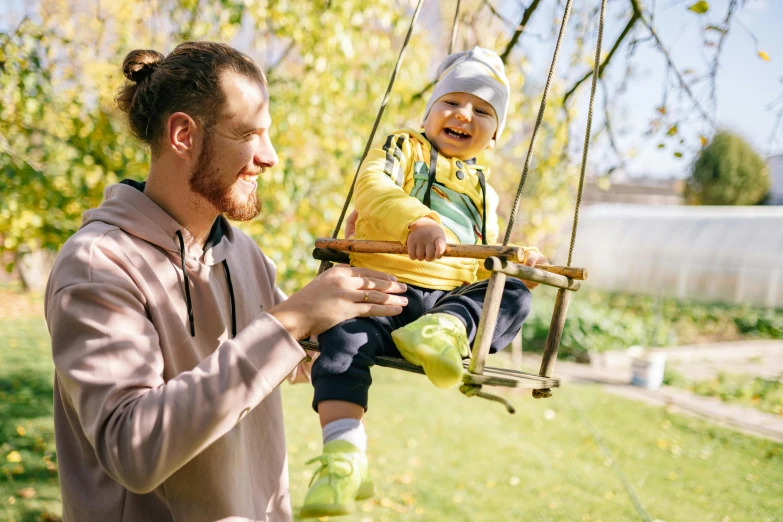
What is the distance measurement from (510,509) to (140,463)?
4.74m

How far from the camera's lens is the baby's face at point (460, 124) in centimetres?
225

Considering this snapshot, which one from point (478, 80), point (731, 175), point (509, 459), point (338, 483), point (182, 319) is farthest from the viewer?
point (731, 175)

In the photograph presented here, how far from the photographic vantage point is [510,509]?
5.58 metres

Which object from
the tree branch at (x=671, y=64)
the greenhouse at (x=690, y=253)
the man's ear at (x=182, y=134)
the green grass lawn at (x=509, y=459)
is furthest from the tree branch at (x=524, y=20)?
the greenhouse at (x=690, y=253)

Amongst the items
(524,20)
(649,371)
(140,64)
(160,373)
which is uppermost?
(524,20)

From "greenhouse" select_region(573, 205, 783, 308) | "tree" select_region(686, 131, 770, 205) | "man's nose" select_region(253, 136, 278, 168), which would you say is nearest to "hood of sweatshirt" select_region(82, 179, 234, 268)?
"man's nose" select_region(253, 136, 278, 168)

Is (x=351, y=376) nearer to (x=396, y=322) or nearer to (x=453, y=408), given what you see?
(x=396, y=322)

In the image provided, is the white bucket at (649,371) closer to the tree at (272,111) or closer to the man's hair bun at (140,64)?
the tree at (272,111)

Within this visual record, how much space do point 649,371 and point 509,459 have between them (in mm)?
3996

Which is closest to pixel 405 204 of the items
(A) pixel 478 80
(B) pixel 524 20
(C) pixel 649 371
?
(A) pixel 478 80

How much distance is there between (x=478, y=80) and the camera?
2240mm

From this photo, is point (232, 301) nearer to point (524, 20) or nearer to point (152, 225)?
point (152, 225)

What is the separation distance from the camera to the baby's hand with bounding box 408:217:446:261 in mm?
1732

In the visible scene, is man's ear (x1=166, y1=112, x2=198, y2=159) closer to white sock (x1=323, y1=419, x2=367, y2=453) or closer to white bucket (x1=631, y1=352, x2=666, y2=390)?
white sock (x1=323, y1=419, x2=367, y2=453)
